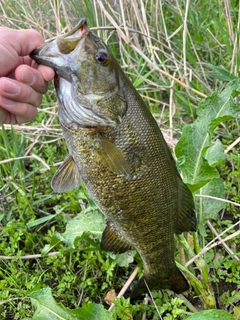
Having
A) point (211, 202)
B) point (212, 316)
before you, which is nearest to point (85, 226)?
point (211, 202)

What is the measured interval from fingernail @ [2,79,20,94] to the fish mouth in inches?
7.1

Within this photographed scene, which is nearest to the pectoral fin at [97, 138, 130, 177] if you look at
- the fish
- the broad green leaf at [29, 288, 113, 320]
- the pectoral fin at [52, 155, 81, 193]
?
the fish

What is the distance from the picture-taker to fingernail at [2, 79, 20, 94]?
1.61 meters

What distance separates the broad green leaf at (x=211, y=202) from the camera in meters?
2.05

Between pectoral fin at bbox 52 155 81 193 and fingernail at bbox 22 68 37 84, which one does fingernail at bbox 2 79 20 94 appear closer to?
fingernail at bbox 22 68 37 84

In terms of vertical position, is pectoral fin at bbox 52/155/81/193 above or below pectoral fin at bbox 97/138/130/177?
below

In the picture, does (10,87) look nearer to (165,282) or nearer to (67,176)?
(67,176)

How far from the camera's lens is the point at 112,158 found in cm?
157

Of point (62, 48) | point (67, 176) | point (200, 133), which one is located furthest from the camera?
point (200, 133)

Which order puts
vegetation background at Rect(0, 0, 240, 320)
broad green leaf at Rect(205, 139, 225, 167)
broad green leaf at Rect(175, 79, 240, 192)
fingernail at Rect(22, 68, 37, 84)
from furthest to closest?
1. broad green leaf at Rect(205, 139, 225, 167)
2. broad green leaf at Rect(175, 79, 240, 192)
3. vegetation background at Rect(0, 0, 240, 320)
4. fingernail at Rect(22, 68, 37, 84)

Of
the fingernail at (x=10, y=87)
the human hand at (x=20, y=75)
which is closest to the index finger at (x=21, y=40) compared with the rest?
the human hand at (x=20, y=75)

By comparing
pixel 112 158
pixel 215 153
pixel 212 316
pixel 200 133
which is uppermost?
pixel 112 158

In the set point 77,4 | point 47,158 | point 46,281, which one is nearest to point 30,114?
point 46,281

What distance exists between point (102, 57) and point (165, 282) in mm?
1062
